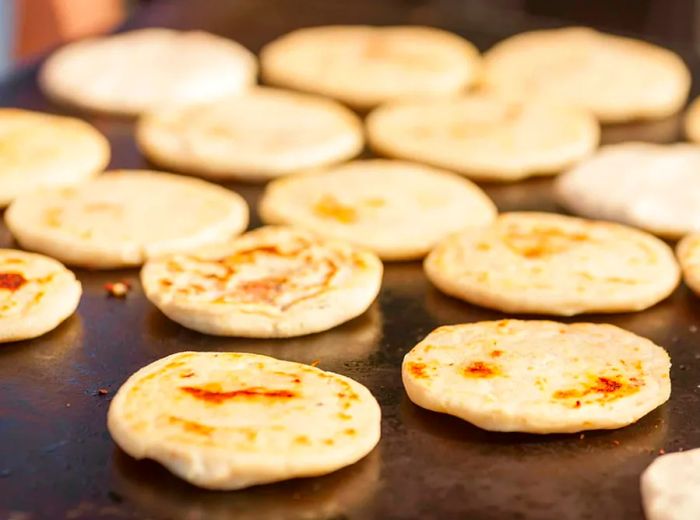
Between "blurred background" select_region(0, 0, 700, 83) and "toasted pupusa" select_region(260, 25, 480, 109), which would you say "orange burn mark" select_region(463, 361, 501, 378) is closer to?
"toasted pupusa" select_region(260, 25, 480, 109)

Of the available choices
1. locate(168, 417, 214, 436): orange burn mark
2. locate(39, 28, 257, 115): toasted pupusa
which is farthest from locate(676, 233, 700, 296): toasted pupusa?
locate(39, 28, 257, 115): toasted pupusa

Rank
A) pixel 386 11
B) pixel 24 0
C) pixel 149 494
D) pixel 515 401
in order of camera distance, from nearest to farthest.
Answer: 1. pixel 149 494
2. pixel 515 401
3. pixel 386 11
4. pixel 24 0

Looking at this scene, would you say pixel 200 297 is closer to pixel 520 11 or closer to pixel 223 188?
pixel 223 188

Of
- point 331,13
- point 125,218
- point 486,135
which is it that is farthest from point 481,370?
point 331,13

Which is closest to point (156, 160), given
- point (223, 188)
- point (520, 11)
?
point (223, 188)

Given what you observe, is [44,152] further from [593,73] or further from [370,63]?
[593,73]

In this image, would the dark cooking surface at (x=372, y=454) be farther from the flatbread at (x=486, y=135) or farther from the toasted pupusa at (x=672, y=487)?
the flatbread at (x=486, y=135)

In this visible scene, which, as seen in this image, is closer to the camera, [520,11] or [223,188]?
[223,188]
